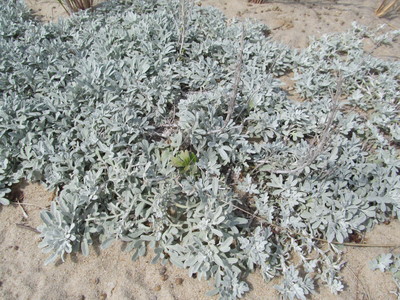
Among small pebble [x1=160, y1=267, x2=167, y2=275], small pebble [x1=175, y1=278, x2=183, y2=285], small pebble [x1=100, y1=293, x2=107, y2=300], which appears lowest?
small pebble [x1=175, y1=278, x2=183, y2=285]

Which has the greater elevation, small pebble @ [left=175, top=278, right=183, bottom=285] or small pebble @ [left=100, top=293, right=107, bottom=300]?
small pebble @ [left=100, top=293, right=107, bottom=300]

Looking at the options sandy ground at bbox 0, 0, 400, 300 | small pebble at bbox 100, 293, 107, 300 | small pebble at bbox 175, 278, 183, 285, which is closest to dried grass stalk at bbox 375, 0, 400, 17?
sandy ground at bbox 0, 0, 400, 300

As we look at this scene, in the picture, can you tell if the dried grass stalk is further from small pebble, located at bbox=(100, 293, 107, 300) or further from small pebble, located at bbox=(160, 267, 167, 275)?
small pebble, located at bbox=(100, 293, 107, 300)

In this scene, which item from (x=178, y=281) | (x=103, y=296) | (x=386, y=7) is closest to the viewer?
(x=103, y=296)

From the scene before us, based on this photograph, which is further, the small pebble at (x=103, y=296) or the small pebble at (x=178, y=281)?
the small pebble at (x=178, y=281)

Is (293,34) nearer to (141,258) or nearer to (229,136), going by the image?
(229,136)

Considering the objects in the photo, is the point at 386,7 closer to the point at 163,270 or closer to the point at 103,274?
the point at 163,270

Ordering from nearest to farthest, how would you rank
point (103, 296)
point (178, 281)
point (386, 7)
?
1. point (103, 296)
2. point (178, 281)
3. point (386, 7)

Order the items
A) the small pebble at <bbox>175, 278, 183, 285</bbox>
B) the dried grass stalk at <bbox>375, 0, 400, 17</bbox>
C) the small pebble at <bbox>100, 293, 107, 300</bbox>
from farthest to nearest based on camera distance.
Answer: the dried grass stalk at <bbox>375, 0, 400, 17</bbox> < the small pebble at <bbox>175, 278, 183, 285</bbox> < the small pebble at <bbox>100, 293, 107, 300</bbox>

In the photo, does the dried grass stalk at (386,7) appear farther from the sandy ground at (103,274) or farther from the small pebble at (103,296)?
the small pebble at (103,296)

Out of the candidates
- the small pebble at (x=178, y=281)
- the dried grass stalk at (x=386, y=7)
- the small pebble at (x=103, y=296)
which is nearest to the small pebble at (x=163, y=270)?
the small pebble at (x=178, y=281)

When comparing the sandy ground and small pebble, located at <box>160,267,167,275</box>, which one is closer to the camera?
the sandy ground

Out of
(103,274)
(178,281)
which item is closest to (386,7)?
(178,281)
